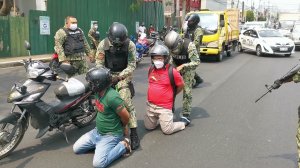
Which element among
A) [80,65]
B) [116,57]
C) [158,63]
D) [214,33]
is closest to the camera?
[116,57]

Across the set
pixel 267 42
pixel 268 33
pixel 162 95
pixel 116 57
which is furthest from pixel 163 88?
pixel 268 33

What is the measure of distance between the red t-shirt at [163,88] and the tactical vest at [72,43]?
5.86ft

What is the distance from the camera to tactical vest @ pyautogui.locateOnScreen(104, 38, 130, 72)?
545 cm

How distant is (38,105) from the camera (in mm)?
4941

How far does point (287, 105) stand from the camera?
8094 millimetres

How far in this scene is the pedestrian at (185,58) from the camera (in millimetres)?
6227

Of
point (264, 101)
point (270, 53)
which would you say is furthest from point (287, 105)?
point (270, 53)

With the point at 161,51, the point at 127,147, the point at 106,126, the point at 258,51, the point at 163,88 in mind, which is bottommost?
the point at 127,147

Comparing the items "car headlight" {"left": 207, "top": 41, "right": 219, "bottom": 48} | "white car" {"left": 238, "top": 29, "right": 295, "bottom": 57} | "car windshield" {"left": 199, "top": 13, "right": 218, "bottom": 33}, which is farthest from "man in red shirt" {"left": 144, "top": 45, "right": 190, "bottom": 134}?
"white car" {"left": 238, "top": 29, "right": 295, "bottom": 57}

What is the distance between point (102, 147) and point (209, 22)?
41.8 feet

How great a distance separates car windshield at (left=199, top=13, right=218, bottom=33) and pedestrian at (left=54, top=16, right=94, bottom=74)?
9.85 metres

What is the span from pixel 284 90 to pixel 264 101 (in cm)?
173

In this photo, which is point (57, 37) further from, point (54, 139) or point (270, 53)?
point (270, 53)

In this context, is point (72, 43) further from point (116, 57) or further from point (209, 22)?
point (209, 22)
